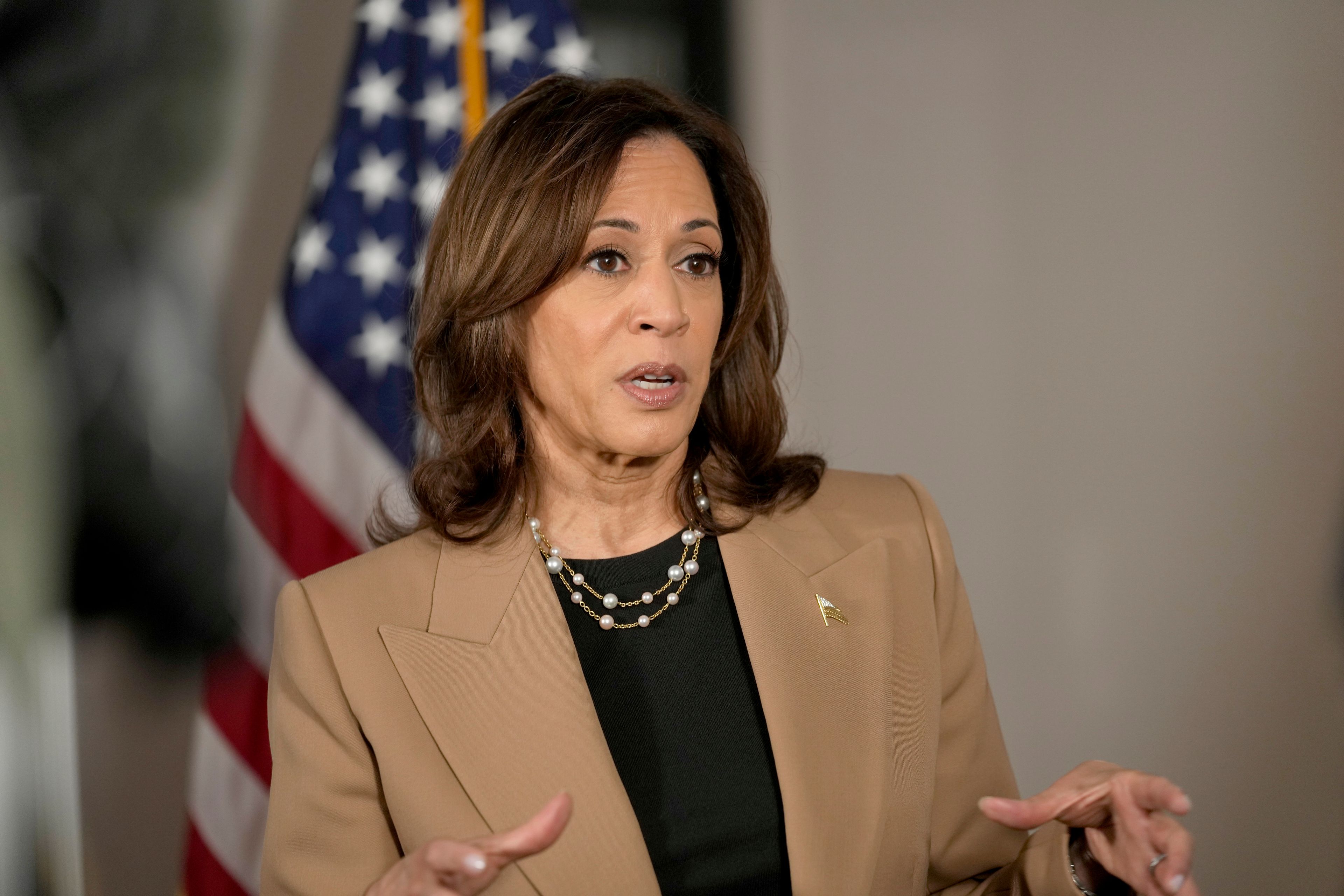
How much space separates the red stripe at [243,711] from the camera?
223cm

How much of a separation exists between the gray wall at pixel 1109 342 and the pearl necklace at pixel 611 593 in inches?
61.7

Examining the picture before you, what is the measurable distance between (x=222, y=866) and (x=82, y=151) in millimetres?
1583

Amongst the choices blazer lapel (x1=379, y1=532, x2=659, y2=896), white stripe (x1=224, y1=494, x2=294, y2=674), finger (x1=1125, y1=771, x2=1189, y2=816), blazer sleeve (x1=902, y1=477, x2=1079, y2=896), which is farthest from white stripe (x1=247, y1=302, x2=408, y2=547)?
finger (x1=1125, y1=771, x2=1189, y2=816)

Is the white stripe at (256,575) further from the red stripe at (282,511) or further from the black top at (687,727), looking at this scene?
the black top at (687,727)

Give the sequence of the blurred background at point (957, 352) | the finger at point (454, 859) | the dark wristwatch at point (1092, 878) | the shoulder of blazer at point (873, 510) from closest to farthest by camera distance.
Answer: the finger at point (454, 859), the dark wristwatch at point (1092, 878), the shoulder of blazer at point (873, 510), the blurred background at point (957, 352)

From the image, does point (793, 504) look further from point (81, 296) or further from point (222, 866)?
point (81, 296)

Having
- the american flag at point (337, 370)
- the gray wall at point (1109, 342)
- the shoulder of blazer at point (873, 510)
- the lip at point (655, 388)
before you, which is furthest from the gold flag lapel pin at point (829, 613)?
the gray wall at point (1109, 342)

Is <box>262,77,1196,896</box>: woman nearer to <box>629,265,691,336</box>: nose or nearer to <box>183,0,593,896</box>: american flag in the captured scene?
<box>629,265,691,336</box>: nose

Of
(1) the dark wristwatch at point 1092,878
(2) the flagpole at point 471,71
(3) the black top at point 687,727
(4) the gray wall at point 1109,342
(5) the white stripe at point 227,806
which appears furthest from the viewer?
(4) the gray wall at point 1109,342

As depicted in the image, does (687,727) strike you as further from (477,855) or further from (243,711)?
(243,711)

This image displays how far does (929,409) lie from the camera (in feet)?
10.2

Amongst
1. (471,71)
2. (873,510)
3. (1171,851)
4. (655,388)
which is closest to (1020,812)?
(1171,851)

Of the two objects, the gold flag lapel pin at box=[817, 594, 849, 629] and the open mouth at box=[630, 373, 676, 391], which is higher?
the open mouth at box=[630, 373, 676, 391]

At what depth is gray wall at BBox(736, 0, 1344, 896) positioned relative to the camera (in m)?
2.65
